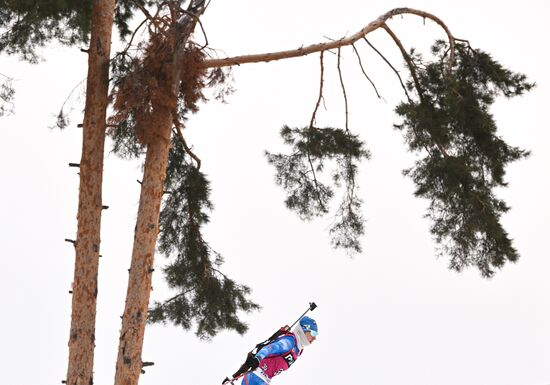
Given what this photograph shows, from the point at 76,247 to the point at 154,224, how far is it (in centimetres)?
85

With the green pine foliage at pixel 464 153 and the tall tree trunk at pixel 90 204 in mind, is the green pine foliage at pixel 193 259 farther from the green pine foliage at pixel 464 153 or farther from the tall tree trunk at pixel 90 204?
the green pine foliage at pixel 464 153

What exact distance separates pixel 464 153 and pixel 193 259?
3.50m

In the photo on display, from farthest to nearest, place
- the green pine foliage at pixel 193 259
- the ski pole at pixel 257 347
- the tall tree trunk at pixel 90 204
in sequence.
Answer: the green pine foliage at pixel 193 259
the tall tree trunk at pixel 90 204
the ski pole at pixel 257 347

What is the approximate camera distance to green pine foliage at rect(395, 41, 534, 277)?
7.14 metres

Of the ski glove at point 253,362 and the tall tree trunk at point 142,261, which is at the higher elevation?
the tall tree trunk at point 142,261

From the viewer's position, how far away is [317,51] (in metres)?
7.58

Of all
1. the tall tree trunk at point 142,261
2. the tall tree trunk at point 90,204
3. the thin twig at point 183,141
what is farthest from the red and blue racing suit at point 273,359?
the thin twig at point 183,141

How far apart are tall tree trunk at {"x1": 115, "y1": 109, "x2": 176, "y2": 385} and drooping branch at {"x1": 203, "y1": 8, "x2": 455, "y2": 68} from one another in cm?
90

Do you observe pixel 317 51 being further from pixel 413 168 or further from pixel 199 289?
pixel 199 289

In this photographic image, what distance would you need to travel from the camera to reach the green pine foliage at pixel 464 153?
7145 mm

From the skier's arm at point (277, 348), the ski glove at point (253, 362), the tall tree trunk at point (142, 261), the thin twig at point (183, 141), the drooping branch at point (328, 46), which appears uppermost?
the drooping branch at point (328, 46)

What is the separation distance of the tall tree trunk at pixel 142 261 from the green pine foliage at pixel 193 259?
1.42 m

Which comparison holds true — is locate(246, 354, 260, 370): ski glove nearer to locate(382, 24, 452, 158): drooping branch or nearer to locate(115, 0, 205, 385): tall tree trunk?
locate(115, 0, 205, 385): tall tree trunk

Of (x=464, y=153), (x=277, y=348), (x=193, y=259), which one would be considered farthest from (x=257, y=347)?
(x=464, y=153)
